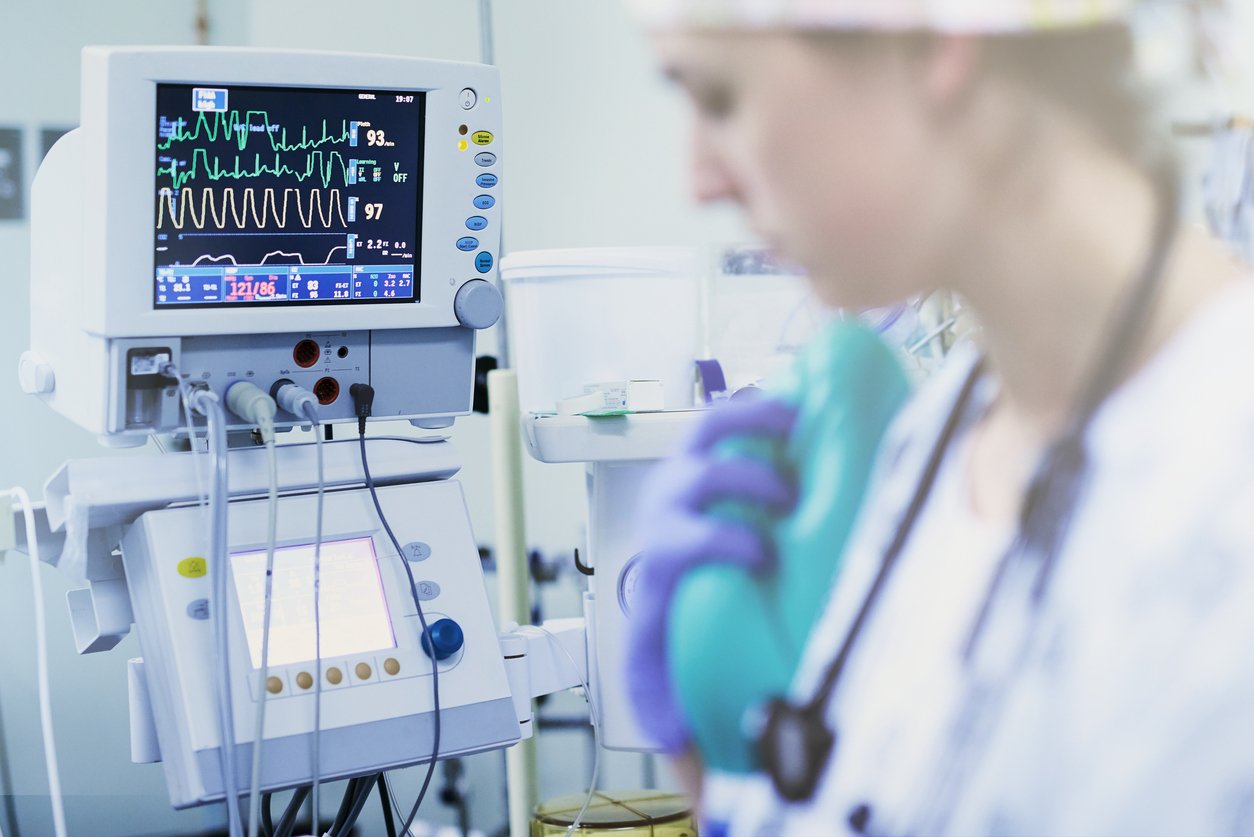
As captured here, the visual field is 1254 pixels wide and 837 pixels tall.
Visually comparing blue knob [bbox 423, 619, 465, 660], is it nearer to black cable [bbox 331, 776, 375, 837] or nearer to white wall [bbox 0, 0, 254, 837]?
black cable [bbox 331, 776, 375, 837]

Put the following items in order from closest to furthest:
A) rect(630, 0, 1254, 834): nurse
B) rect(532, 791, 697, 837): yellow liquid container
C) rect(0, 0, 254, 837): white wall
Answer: rect(630, 0, 1254, 834): nurse
rect(532, 791, 697, 837): yellow liquid container
rect(0, 0, 254, 837): white wall

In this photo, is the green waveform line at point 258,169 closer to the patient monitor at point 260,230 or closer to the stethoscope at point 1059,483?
the patient monitor at point 260,230

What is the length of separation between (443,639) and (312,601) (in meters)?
0.15

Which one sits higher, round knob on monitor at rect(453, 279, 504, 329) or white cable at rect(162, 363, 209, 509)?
round knob on monitor at rect(453, 279, 504, 329)

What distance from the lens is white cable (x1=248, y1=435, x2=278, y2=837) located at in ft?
4.27

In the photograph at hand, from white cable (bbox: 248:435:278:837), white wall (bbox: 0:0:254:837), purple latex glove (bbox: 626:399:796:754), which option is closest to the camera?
purple latex glove (bbox: 626:399:796:754)

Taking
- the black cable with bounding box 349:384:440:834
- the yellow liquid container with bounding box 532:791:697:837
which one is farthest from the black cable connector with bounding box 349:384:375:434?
the yellow liquid container with bounding box 532:791:697:837

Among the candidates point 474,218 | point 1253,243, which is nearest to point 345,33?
point 474,218

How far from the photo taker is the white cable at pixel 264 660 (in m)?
1.30

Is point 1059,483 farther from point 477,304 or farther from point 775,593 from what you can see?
point 477,304

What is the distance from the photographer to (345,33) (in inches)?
105

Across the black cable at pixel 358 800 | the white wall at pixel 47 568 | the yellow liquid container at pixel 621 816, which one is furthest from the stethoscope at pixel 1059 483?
the white wall at pixel 47 568

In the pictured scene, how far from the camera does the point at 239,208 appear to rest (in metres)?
1.40

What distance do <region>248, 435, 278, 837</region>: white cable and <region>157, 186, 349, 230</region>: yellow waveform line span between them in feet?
0.78
